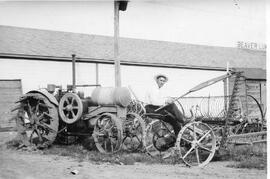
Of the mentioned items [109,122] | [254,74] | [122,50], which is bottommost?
[109,122]

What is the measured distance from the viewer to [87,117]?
7.45 metres

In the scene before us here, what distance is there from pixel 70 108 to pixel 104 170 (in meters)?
2.33

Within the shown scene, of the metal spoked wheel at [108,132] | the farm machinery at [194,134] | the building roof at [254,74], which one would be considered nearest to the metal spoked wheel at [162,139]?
the farm machinery at [194,134]

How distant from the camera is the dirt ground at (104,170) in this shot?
16.5 feet

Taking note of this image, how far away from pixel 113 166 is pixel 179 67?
1196 cm

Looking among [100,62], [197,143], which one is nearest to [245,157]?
[197,143]

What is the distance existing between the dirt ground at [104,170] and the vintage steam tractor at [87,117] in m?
1.06

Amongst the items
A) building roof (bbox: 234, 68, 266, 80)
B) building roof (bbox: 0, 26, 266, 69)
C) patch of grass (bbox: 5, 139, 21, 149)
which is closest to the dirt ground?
patch of grass (bbox: 5, 139, 21, 149)

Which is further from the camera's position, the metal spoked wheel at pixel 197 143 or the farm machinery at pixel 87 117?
the farm machinery at pixel 87 117

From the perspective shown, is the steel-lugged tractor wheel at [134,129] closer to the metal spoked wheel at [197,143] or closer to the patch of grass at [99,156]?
the patch of grass at [99,156]

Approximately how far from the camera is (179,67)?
17.1m

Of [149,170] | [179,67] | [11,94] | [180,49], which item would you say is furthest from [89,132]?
[180,49]

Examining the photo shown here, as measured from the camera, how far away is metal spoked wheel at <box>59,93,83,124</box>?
7.22 meters

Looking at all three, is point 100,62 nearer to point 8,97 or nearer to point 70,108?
point 8,97
